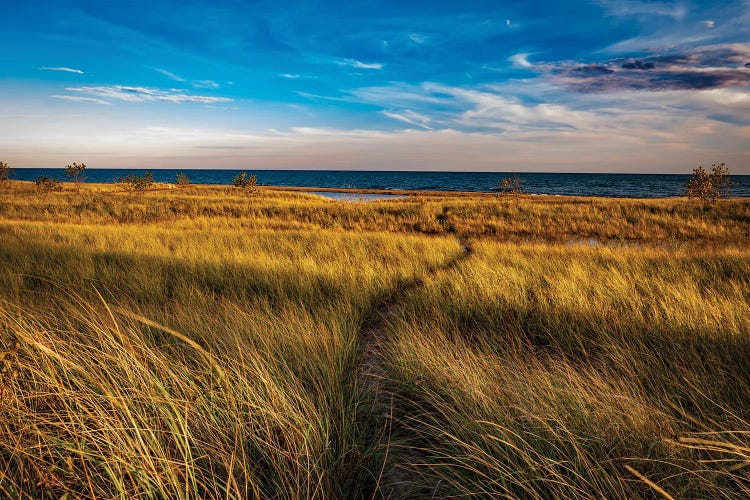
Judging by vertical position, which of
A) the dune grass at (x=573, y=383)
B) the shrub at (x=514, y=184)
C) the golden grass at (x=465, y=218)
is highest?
the shrub at (x=514, y=184)

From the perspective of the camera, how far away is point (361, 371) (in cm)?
428

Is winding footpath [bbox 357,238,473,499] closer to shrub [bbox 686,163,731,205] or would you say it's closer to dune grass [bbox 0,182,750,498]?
dune grass [bbox 0,182,750,498]

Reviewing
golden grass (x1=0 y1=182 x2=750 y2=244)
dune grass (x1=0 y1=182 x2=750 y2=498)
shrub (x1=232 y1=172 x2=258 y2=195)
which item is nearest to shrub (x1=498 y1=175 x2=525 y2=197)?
golden grass (x1=0 y1=182 x2=750 y2=244)

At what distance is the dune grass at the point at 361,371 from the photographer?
2.27 m

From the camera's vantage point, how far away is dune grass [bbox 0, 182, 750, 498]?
7.45 ft

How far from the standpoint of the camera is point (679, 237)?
1758 centimetres

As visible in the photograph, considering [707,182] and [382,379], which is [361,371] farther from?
[707,182]

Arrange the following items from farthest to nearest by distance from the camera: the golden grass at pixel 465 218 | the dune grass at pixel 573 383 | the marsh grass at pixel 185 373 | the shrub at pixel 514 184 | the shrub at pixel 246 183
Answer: the shrub at pixel 246 183 < the shrub at pixel 514 184 < the golden grass at pixel 465 218 < the dune grass at pixel 573 383 < the marsh grass at pixel 185 373

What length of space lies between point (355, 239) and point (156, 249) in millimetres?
6059

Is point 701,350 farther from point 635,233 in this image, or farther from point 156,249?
point 635,233

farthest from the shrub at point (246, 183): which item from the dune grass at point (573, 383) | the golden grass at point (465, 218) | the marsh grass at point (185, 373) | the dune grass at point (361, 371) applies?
the dune grass at point (573, 383)

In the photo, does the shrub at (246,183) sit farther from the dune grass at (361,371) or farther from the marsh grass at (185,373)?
the marsh grass at (185,373)

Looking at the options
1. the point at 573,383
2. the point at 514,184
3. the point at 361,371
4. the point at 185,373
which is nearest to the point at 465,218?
the point at 514,184

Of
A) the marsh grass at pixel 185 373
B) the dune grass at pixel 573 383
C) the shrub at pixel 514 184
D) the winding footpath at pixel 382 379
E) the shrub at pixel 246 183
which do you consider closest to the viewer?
the marsh grass at pixel 185 373
